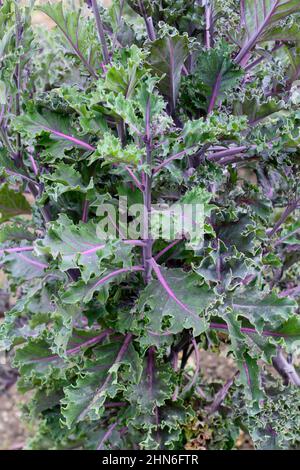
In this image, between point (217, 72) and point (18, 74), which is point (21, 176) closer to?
point (18, 74)

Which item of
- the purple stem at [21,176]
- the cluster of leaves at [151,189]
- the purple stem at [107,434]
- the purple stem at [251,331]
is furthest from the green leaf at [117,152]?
the purple stem at [107,434]

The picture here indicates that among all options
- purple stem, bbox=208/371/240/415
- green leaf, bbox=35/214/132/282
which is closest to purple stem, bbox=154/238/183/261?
green leaf, bbox=35/214/132/282

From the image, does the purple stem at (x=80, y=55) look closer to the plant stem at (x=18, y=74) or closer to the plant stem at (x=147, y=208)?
the plant stem at (x=18, y=74)

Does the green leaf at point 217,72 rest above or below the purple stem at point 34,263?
above

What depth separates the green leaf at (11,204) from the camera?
1.48 meters

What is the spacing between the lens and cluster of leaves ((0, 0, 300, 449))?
1.17 meters

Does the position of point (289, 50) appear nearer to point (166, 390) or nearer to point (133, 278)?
point (133, 278)

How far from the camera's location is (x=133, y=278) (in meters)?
1.42

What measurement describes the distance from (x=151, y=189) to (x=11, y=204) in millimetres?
454

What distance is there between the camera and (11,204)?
152cm

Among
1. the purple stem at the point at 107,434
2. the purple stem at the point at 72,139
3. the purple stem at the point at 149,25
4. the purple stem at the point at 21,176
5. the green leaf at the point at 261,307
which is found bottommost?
the purple stem at the point at 107,434

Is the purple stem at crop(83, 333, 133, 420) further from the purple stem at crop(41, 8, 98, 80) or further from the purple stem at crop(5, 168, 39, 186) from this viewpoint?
the purple stem at crop(41, 8, 98, 80)
